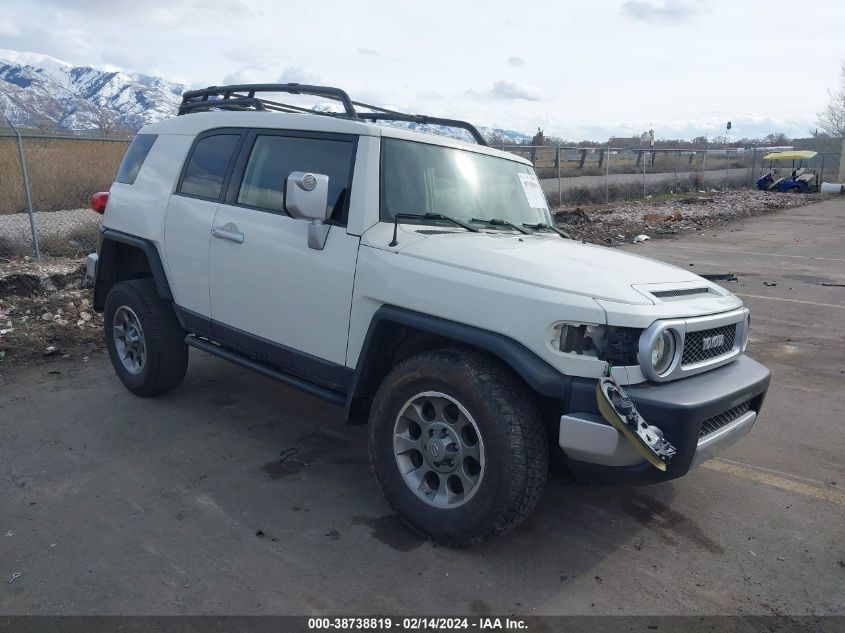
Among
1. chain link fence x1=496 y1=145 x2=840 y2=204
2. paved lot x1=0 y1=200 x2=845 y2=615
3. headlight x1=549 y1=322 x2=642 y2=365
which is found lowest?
paved lot x1=0 y1=200 x2=845 y2=615

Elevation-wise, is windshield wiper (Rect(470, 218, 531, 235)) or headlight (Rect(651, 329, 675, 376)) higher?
windshield wiper (Rect(470, 218, 531, 235))

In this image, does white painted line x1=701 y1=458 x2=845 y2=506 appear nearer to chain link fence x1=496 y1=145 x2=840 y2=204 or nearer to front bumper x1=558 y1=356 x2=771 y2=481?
front bumper x1=558 y1=356 x2=771 y2=481

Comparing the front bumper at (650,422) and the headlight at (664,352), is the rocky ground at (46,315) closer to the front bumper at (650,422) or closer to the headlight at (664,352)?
the front bumper at (650,422)

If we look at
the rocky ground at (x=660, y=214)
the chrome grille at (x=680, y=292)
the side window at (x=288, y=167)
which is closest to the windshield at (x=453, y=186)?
the side window at (x=288, y=167)

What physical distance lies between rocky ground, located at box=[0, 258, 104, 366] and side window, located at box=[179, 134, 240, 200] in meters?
2.40

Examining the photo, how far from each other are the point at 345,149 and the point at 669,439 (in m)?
2.25

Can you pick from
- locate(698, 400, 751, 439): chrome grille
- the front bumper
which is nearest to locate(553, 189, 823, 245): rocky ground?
locate(698, 400, 751, 439): chrome grille

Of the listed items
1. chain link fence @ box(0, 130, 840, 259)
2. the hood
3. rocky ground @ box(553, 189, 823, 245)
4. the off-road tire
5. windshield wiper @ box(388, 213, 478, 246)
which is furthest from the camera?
rocky ground @ box(553, 189, 823, 245)

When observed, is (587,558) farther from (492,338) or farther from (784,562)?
(492,338)

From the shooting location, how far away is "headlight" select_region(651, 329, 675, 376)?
2.99m

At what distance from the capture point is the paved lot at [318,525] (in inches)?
115

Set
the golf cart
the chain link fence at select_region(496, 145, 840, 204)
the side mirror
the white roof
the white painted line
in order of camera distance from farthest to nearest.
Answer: the golf cart
the chain link fence at select_region(496, 145, 840, 204)
the white painted line
the white roof
the side mirror

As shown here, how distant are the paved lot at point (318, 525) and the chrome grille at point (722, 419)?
0.65 metres

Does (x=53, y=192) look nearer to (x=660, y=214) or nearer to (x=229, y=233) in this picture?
(x=229, y=233)
